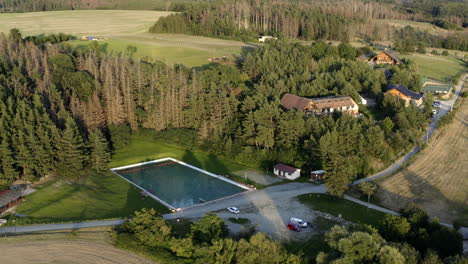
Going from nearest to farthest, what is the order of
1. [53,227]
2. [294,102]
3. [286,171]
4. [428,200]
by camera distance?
[53,227] → [428,200] → [286,171] → [294,102]

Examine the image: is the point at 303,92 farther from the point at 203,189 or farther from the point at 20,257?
the point at 20,257

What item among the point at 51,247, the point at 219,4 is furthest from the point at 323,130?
the point at 219,4

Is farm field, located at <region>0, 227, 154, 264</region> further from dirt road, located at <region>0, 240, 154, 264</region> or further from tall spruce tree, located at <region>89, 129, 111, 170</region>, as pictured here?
tall spruce tree, located at <region>89, 129, 111, 170</region>

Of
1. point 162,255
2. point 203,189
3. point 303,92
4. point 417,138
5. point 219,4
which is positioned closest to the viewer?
point 162,255

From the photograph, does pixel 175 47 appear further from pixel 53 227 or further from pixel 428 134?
pixel 53 227

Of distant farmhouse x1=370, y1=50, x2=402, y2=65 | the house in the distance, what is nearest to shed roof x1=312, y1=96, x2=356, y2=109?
the house in the distance

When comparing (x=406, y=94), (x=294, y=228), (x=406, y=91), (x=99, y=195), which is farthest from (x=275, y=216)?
(x=406, y=91)

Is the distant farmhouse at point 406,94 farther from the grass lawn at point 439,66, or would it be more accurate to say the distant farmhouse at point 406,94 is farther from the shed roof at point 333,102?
the grass lawn at point 439,66

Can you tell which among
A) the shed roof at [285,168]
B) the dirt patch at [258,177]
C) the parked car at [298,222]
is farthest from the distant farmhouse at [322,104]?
the parked car at [298,222]
